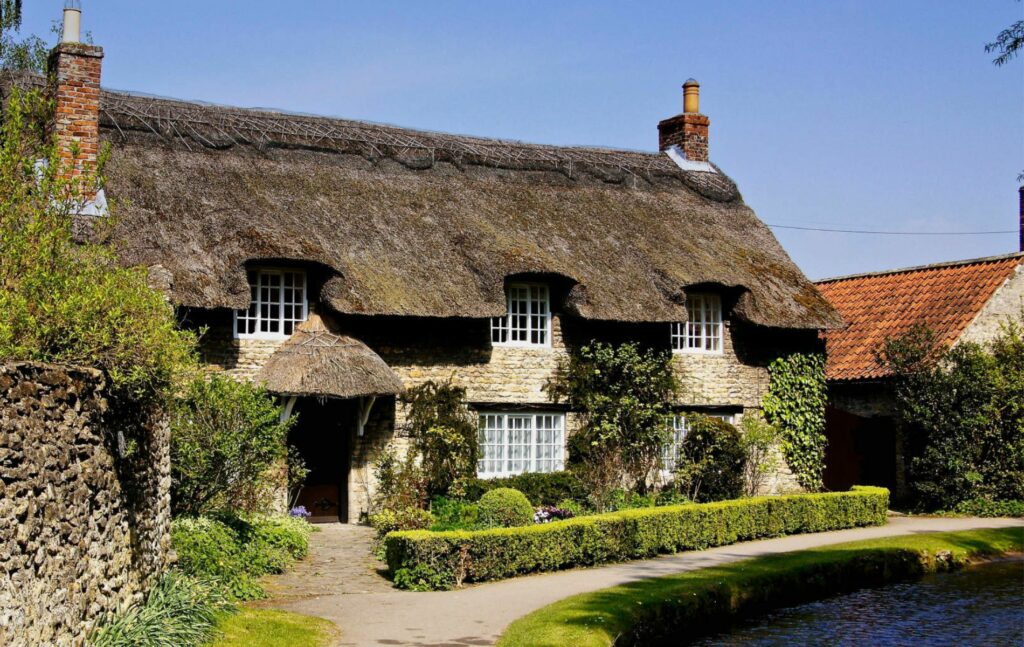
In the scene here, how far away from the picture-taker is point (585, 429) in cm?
2094

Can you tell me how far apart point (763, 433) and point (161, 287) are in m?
11.6

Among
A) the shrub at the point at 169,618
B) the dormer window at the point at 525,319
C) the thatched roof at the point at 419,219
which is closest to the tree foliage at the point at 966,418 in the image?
the thatched roof at the point at 419,219

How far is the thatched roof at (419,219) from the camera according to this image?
18000 millimetres

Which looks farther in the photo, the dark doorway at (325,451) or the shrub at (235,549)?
the dark doorway at (325,451)

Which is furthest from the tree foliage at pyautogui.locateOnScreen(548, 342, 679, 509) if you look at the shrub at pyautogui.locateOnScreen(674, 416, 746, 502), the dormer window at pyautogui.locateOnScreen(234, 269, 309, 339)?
the dormer window at pyautogui.locateOnScreen(234, 269, 309, 339)

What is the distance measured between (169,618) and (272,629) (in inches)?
47.2

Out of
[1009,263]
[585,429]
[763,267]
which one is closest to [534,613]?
[585,429]

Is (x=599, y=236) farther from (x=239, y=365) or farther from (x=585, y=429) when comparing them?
(x=239, y=365)

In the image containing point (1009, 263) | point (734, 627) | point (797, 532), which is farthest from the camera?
point (1009, 263)

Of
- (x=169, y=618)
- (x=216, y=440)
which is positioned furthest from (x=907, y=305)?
(x=169, y=618)

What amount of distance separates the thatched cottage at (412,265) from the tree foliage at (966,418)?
229cm

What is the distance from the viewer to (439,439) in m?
19.0

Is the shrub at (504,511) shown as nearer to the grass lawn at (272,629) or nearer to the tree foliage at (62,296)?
the grass lawn at (272,629)

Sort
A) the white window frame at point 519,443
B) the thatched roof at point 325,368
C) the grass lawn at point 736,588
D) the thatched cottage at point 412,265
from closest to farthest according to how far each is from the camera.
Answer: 1. the grass lawn at point 736,588
2. the thatched roof at point 325,368
3. the thatched cottage at point 412,265
4. the white window frame at point 519,443
